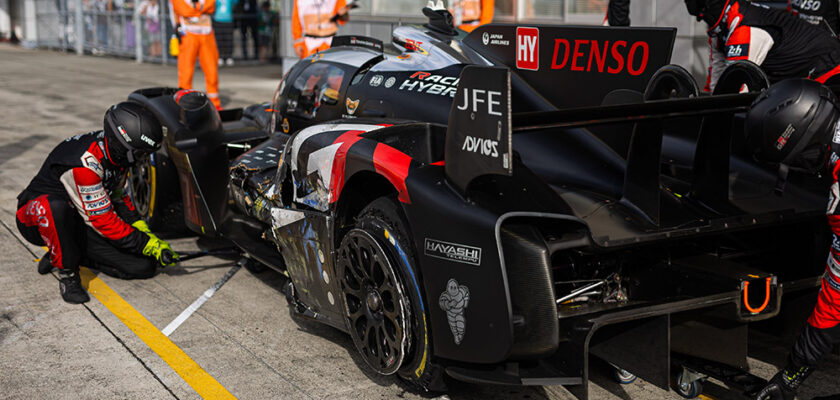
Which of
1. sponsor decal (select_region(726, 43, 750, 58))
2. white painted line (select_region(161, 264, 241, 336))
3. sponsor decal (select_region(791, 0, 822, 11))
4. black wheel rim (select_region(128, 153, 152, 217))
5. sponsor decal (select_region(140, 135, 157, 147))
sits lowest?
white painted line (select_region(161, 264, 241, 336))

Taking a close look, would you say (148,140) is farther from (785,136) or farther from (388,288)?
(785,136)

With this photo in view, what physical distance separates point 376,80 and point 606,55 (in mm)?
1516

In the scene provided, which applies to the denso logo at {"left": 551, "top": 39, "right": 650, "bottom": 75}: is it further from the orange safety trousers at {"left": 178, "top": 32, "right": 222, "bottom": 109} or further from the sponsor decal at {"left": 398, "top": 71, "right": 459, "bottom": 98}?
the orange safety trousers at {"left": 178, "top": 32, "right": 222, "bottom": 109}

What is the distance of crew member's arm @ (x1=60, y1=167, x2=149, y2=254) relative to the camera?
5.30 meters

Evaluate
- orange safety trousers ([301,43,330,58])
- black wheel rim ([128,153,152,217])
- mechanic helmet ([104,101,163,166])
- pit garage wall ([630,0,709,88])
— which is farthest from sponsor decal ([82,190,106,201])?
pit garage wall ([630,0,709,88])

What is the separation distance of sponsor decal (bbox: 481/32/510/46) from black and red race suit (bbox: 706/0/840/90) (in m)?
1.99

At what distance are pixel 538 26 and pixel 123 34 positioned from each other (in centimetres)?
2090

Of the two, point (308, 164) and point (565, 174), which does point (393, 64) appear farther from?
point (565, 174)

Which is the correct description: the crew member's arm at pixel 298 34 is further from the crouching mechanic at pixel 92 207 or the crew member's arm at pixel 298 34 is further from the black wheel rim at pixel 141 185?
the crouching mechanic at pixel 92 207

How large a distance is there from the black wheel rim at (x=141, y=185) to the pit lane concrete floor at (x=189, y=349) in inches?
Result: 15.8

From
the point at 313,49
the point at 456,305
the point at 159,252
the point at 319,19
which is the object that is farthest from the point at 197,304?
the point at 319,19

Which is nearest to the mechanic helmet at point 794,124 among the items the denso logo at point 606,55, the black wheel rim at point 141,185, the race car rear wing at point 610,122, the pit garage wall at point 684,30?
the race car rear wing at point 610,122

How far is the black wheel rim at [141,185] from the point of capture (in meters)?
6.34

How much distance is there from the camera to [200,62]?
39.2 feet
